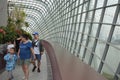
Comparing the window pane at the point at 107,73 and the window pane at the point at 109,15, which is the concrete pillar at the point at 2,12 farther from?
the window pane at the point at 107,73

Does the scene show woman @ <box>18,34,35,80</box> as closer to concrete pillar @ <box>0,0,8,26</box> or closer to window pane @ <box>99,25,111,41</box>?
window pane @ <box>99,25,111,41</box>

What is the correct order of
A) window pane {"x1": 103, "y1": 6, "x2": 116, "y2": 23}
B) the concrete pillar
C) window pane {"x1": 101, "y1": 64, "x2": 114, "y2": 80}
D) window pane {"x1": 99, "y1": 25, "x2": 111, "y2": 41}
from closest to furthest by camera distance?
window pane {"x1": 101, "y1": 64, "x2": 114, "y2": 80}
window pane {"x1": 103, "y1": 6, "x2": 116, "y2": 23}
window pane {"x1": 99, "y1": 25, "x2": 111, "y2": 41}
the concrete pillar

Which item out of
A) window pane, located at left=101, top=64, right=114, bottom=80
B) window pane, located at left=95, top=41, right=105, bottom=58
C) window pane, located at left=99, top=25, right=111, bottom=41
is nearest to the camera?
window pane, located at left=101, top=64, right=114, bottom=80

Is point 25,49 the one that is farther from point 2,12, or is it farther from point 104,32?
point 2,12

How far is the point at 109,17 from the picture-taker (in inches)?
363

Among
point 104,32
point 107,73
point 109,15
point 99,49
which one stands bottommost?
point 107,73

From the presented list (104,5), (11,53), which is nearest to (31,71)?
(11,53)

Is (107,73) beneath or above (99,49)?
beneath

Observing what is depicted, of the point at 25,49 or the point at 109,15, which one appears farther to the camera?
the point at 109,15

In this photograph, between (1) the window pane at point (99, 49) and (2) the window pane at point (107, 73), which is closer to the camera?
(2) the window pane at point (107, 73)

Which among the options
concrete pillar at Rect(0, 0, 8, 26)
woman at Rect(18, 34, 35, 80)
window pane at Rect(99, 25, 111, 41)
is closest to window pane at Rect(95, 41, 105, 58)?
window pane at Rect(99, 25, 111, 41)

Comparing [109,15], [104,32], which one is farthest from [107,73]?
[109,15]

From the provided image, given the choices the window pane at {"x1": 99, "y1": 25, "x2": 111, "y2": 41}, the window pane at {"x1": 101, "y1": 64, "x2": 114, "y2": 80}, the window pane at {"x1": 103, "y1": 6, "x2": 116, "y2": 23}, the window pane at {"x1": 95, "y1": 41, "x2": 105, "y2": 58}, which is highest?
the window pane at {"x1": 103, "y1": 6, "x2": 116, "y2": 23}

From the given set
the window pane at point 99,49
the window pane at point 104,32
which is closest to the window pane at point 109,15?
the window pane at point 104,32
